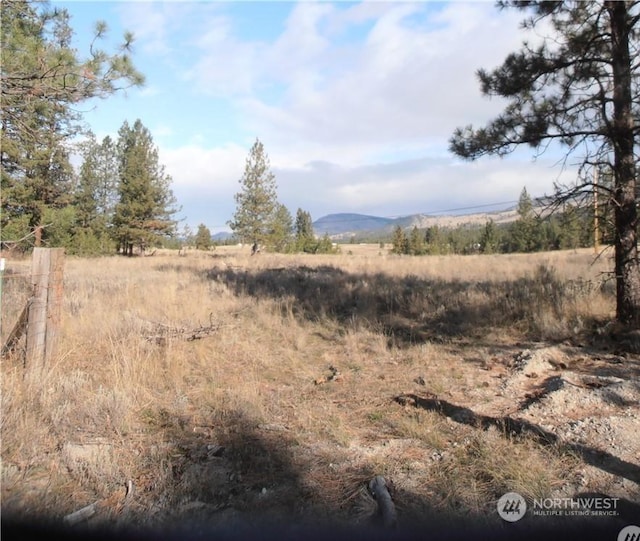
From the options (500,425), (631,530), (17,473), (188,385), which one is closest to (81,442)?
(17,473)

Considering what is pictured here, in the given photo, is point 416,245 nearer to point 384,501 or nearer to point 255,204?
point 255,204

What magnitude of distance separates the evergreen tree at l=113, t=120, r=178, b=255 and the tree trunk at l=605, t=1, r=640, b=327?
3219 centimetres

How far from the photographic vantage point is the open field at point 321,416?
2926 mm

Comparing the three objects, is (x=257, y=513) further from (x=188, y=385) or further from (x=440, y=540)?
(x=188, y=385)

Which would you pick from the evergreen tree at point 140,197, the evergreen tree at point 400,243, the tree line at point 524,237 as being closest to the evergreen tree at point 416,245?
the tree line at point 524,237

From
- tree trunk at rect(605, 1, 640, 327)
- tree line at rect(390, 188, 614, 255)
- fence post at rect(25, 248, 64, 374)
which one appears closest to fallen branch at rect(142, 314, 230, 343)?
fence post at rect(25, 248, 64, 374)

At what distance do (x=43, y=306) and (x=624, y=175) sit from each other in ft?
26.1

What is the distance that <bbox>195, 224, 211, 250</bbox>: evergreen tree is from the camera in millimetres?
56594

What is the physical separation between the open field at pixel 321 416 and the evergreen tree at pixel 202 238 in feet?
163

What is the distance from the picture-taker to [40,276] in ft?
15.5

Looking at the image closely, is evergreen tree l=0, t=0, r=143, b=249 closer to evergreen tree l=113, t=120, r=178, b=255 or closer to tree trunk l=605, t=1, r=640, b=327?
tree trunk l=605, t=1, r=640, b=327

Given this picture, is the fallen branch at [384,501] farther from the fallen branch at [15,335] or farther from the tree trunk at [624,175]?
the tree trunk at [624,175]

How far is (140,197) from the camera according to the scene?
33.9 m

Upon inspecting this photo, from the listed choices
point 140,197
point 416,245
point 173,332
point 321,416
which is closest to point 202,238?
point 140,197
